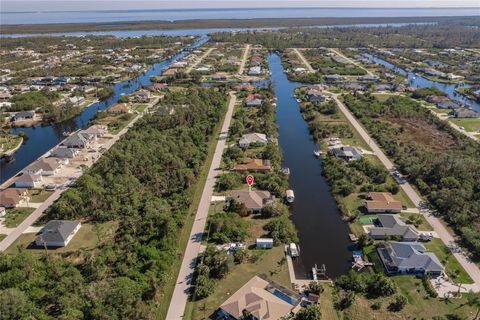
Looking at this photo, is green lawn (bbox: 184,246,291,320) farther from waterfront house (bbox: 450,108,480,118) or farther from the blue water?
waterfront house (bbox: 450,108,480,118)

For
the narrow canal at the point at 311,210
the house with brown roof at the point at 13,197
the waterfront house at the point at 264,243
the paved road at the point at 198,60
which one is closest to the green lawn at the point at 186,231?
the waterfront house at the point at 264,243

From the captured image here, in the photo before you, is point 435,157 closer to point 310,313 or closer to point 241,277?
point 310,313

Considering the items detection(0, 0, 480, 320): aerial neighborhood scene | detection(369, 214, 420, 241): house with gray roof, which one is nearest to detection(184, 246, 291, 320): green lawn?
detection(0, 0, 480, 320): aerial neighborhood scene

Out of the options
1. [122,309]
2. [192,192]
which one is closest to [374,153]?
[192,192]

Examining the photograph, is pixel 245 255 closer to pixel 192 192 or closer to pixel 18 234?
pixel 192 192

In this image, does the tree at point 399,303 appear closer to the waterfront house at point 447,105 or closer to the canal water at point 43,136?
the canal water at point 43,136

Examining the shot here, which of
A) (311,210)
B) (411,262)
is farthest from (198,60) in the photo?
(411,262)
